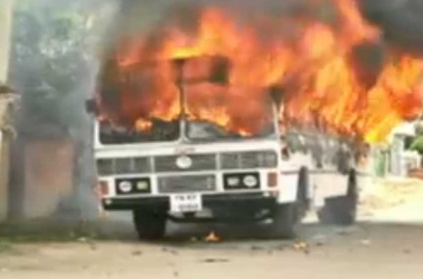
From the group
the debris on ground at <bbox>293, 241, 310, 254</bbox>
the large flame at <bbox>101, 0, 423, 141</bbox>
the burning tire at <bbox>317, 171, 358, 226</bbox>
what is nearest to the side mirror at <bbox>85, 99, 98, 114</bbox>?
the large flame at <bbox>101, 0, 423, 141</bbox>

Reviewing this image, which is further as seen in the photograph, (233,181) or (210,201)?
(210,201)

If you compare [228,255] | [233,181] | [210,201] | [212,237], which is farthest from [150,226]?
[228,255]

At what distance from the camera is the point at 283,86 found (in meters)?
16.9

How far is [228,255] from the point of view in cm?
1507

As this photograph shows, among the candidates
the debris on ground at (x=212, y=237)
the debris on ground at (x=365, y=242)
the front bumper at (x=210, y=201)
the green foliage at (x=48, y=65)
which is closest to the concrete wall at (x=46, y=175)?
the green foliage at (x=48, y=65)

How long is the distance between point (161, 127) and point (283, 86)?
68.3 inches

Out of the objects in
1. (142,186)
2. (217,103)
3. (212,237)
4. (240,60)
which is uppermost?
(240,60)

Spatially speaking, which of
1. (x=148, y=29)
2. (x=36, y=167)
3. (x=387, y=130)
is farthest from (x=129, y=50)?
(x=36, y=167)

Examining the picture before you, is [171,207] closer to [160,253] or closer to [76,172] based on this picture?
[160,253]

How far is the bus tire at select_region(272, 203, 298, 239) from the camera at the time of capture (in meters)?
17.2

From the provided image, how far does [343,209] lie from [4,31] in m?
7.00

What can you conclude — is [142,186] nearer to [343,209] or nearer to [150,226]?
[150,226]

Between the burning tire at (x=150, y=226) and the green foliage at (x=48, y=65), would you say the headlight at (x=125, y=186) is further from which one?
the green foliage at (x=48, y=65)

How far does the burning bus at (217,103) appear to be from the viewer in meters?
16.4
